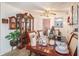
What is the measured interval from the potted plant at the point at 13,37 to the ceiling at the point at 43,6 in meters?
0.31

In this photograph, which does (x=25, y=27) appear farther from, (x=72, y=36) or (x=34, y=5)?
(x=72, y=36)

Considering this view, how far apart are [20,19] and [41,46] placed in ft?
1.41

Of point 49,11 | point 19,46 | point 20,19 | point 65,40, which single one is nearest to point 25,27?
point 20,19

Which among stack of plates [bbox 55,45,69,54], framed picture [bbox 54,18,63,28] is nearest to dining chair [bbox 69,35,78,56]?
stack of plates [bbox 55,45,69,54]

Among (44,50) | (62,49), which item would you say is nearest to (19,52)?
(44,50)

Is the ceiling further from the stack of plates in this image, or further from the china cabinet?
the stack of plates

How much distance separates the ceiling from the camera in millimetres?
1454

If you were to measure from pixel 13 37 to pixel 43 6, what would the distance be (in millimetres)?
537

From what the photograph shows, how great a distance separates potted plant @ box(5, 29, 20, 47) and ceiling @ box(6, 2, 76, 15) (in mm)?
314

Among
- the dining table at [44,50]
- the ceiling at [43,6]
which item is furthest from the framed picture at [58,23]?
the dining table at [44,50]

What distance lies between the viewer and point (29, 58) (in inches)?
59.7

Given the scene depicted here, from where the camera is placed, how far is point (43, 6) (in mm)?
1467

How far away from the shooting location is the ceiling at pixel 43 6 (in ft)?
4.77

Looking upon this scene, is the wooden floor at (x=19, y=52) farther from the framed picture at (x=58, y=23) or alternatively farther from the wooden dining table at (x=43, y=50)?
the framed picture at (x=58, y=23)
